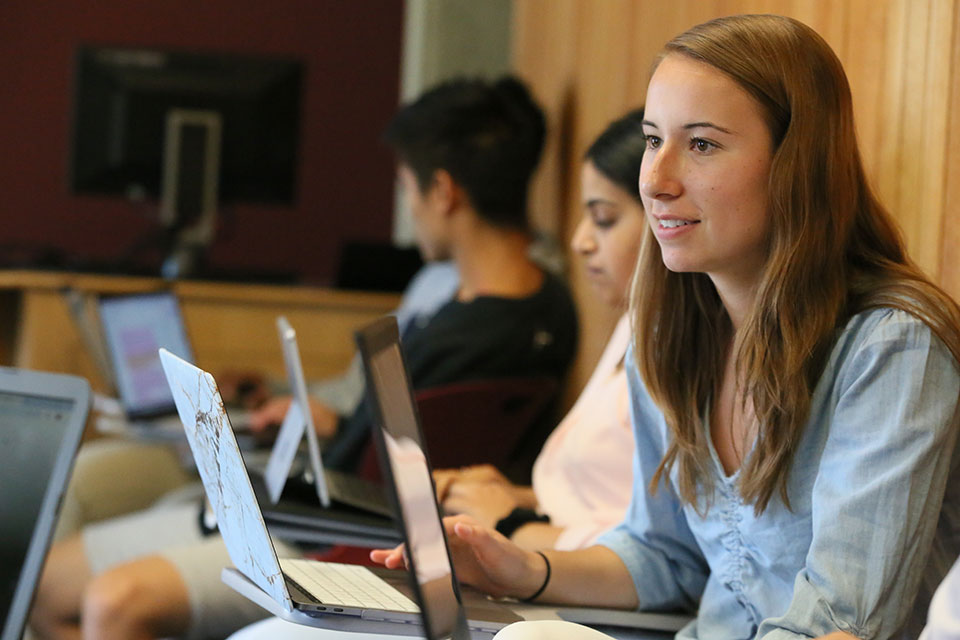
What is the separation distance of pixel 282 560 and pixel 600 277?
82cm

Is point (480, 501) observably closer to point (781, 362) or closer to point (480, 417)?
point (480, 417)

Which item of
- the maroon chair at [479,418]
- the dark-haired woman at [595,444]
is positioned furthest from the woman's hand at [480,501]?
the maroon chair at [479,418]

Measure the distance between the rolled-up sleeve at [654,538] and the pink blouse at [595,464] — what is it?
0.68 feet

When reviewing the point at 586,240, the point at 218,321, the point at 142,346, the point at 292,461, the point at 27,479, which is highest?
the point at 586,240

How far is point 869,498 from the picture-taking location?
0.93 m

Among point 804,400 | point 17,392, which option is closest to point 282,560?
point 17,392

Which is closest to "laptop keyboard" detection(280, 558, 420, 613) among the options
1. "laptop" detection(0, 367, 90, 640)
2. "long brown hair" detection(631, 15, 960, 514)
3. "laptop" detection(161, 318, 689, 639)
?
"laptop" detection(161, 318, 689, 639)

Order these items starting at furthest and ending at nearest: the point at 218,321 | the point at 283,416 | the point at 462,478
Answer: the point at 218,321 → the point at 283,416 → the point at 462,478

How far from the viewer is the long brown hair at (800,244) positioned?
100 cm

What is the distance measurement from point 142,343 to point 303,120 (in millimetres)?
→ 3197

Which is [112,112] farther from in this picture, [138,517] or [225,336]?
[138,517]

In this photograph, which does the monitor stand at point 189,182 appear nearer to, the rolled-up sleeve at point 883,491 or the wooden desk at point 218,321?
the wooden desk at point 218,321

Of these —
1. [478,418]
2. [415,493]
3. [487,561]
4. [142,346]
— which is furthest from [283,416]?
[415,493]

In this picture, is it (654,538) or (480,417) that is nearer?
(654,538)
